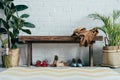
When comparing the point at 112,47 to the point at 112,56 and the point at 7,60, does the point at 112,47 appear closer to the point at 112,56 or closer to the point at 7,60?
Result: the point at 112,56

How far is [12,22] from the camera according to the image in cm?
300

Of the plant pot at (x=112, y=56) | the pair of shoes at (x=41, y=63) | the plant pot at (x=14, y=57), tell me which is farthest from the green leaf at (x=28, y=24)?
the plant pot at (x=112, y=56)

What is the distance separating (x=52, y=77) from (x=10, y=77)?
14.5 inches

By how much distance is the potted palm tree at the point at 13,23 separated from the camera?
9.60 feet

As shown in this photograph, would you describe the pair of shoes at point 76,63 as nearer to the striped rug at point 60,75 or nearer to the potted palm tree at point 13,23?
the striped rug at point 60,75

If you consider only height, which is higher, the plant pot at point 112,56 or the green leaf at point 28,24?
the green leaf at point 28,24

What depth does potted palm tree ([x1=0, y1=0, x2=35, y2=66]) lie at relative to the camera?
2927 mm

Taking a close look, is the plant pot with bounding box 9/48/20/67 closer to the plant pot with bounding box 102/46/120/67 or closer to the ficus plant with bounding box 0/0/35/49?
the ficus plant with bounding box 0/0/35/49

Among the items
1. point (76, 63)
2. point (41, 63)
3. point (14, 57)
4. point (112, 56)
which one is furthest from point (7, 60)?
point (112, 56)

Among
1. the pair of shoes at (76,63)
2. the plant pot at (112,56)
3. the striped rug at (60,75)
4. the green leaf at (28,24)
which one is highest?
the green leaf at (28,24)

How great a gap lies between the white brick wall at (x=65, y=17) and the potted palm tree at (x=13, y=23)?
0.11 meters

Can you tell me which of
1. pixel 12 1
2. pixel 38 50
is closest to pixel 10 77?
pixel 38 50

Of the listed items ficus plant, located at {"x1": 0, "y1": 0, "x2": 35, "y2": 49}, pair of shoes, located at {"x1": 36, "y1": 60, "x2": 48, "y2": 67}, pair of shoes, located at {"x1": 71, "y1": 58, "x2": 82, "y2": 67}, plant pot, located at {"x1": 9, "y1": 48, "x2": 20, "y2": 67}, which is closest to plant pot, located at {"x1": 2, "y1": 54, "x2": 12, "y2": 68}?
plant pot, located at {"x1": 9, "y1": 48, "x2": 20, "y2": 67}

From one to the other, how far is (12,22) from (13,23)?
0.10 ft
